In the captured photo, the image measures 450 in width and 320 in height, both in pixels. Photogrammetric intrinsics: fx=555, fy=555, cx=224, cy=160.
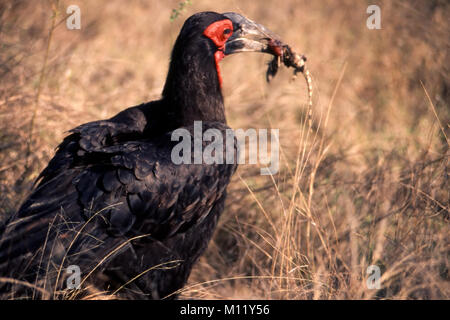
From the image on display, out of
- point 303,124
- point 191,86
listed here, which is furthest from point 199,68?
point 303,124

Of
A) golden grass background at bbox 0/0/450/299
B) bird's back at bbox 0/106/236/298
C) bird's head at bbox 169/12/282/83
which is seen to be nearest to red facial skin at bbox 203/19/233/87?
bird's head at bbox 169/12/282/83

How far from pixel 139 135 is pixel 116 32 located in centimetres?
386

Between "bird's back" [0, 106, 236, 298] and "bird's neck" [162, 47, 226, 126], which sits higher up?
"bird's neck" [162, 47, 226, 126]

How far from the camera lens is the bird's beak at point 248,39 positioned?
3230 mm

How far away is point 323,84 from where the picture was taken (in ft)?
20.1

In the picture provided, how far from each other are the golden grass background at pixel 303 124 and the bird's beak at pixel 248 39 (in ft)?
0.67

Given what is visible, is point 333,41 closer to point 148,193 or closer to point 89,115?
point 89,115

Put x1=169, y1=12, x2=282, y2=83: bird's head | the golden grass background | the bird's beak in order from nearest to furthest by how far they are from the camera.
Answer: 1. the golden grass background
2. x1=169, y1=12, x2=282, y2=83: bird's head
3. the bird's beak

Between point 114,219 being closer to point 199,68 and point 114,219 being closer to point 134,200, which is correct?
point 134,200

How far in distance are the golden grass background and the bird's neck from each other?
0.37 m

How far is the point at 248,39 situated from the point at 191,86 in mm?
488

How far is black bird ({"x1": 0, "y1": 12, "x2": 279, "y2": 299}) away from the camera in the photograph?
252 centimetres

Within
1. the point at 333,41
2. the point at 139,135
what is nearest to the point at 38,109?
the point at 139,135

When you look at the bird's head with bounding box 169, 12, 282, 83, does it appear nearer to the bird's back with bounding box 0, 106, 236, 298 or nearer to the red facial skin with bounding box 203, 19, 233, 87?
the red facial skin with bounding box 203, 19, 233, 87
